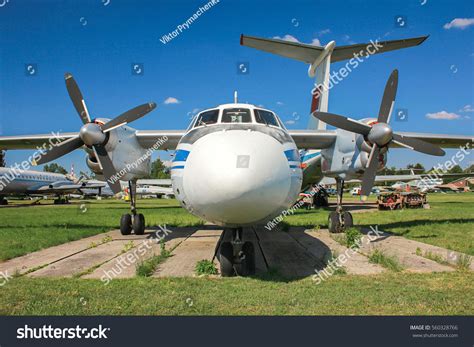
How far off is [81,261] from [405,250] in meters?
8.43

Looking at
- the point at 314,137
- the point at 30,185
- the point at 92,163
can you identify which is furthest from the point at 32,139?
the point at 30,185

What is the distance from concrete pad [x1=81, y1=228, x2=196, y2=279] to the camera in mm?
7094

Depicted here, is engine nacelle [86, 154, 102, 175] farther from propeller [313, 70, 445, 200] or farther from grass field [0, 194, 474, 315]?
propeller [313, 70, 445, 200]

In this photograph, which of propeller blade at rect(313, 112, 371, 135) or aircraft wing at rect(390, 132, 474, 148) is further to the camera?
aircraft wing at rect(390, 132, 474, 148)

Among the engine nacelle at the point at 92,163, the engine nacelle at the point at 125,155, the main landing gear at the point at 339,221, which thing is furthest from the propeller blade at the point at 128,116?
the main landing gear at the point at 339,221

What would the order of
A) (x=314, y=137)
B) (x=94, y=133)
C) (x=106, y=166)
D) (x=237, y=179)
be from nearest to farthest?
(x=237, y=179) < (x=94, y=133) < (x=106, y=166) < (x=314, y=137)

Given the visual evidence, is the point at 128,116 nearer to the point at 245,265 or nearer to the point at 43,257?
the point at 43,257

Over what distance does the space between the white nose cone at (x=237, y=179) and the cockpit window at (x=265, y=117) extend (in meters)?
1.53

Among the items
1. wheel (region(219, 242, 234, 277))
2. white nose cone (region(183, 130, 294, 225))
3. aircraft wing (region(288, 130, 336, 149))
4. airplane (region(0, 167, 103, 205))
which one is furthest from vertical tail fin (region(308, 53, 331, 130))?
airplane (region(0, 167, 103, 205))

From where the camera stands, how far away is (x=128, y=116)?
11.1 meters

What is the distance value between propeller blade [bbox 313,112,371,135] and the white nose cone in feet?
17.5

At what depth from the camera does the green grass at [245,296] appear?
4746 millimetres
